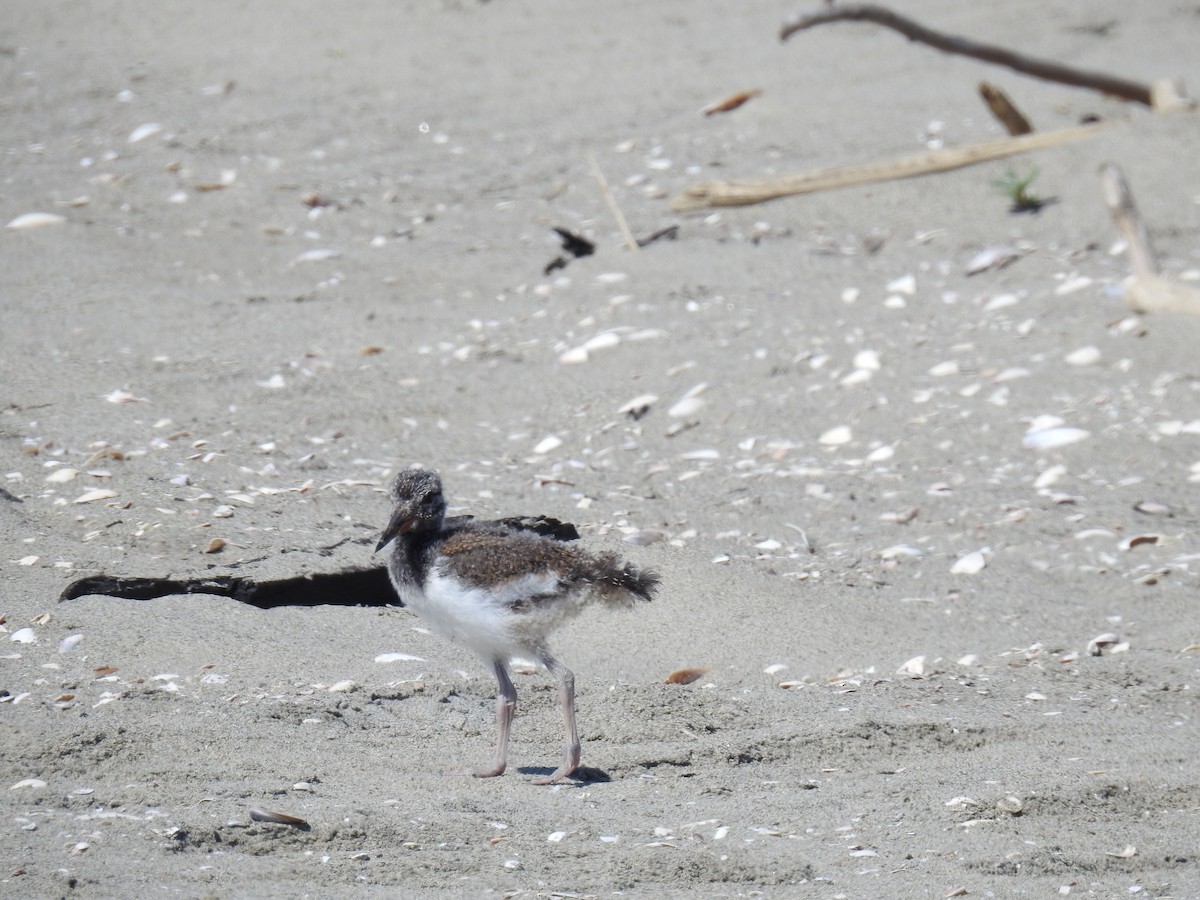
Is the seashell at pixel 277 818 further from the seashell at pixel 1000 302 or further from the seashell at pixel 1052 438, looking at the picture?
the seashell at pixel 1000 302

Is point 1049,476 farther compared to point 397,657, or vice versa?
point 1049,476

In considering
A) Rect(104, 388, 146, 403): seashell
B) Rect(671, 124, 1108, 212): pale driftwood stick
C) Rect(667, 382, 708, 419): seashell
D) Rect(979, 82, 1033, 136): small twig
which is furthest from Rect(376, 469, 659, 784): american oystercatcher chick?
Rect(979, 82, 1033, 136): small twig

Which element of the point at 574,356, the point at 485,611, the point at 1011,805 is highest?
the point at 485,611

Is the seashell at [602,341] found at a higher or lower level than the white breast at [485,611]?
lower

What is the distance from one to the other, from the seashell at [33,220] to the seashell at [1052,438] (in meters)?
5.91

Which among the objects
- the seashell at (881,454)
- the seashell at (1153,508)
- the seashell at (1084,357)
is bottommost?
the seashell at (1153,508)

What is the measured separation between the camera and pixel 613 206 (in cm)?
851

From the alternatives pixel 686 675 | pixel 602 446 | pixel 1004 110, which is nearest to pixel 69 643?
pixel 686 675

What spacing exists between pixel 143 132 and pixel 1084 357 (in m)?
6.54

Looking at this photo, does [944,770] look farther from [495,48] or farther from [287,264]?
[495,48]

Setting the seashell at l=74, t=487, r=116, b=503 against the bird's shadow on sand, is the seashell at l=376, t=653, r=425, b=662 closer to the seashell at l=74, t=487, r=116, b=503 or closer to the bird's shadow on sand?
the bird's shadow on sand

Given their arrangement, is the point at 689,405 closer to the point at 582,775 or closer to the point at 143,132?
the point at 582,775

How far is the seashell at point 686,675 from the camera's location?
15.4ft

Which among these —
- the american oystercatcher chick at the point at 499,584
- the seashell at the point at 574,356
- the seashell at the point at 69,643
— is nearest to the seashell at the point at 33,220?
the seashell at the point at 574,356
